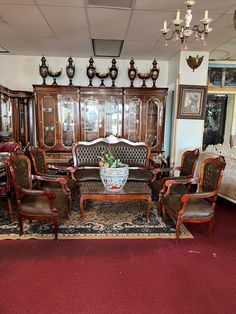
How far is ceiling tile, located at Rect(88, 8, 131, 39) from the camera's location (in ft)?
9.99

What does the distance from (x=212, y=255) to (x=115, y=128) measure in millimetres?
3541

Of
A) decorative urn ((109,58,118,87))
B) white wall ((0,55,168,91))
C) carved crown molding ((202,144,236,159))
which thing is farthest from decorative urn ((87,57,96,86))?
carved crown molding ((202,144,236,159))

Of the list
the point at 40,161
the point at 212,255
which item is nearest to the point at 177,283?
the point at 212,255

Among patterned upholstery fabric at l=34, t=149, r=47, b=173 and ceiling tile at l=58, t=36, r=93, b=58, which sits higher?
ceiling tile at l=58, t=36, r=93, b=58

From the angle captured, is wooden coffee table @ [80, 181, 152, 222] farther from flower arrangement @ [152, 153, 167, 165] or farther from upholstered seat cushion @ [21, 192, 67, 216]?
flower arrangement @ [152, 153, 167, 165]

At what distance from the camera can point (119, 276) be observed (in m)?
2.11

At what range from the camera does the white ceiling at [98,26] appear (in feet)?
9.44

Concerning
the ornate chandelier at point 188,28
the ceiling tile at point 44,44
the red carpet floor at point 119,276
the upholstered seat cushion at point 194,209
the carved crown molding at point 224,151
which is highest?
the ceiling tile at point 44,44

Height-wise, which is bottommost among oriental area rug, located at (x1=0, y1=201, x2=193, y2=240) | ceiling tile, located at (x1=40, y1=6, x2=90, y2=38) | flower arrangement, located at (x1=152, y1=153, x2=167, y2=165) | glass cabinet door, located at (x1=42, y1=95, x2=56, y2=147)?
→ oriental area rug, located at (x1=0, y1=201, x2=193, y2=240)

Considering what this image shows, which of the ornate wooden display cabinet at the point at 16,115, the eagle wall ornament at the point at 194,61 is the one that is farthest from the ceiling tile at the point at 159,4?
the ornate wooden display cabinet at the point at 16,115

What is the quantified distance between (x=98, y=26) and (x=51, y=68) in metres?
2.25

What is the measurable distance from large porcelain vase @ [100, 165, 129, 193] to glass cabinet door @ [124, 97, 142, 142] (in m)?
2.33

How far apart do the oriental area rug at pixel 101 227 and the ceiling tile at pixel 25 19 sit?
2.80 meters

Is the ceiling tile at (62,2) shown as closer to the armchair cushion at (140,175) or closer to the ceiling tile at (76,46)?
the ceiling tile at (76,46)
